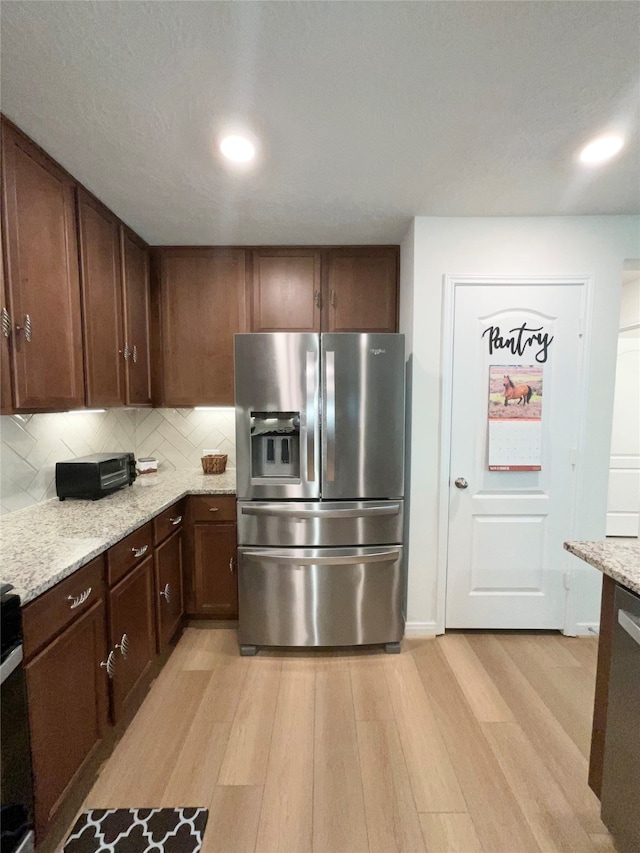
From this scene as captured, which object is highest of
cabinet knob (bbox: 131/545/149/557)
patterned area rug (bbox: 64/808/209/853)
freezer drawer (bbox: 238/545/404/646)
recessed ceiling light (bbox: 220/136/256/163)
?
recessed ceiling light (bbox: 220/136/256/163)

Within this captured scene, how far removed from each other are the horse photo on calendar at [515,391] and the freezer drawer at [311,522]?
0.87 meters

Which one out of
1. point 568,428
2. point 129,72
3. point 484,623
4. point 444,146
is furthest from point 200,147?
point 484,623

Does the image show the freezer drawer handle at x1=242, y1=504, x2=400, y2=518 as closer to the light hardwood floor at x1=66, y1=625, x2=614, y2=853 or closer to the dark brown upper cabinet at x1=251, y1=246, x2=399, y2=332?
the light hardwood floor at x1=66, y1=625, x2=614, y2=853

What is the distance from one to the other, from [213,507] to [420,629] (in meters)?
1.49

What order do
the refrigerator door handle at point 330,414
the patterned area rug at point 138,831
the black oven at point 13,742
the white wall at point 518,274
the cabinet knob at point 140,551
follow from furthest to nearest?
the white wall at point 518,274
the refrigerator door handle at point 330,414
the cabinet knob at point 140,551
the patterned area rug at point 138,831
the black oven at point 13,742

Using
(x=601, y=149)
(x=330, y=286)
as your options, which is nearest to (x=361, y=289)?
(x=330, y=286)

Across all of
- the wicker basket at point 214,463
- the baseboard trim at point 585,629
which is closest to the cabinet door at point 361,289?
the wicker basket at point 214,463

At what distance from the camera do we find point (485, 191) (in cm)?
178

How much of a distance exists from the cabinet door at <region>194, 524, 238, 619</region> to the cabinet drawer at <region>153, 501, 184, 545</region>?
150mm

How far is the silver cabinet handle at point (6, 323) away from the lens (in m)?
1.29

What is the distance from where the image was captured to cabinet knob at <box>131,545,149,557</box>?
157cm

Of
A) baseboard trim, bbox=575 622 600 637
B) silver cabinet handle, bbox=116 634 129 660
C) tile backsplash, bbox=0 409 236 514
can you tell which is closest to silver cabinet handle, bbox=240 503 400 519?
silver cabinet handle, bbox=116 634 129 660

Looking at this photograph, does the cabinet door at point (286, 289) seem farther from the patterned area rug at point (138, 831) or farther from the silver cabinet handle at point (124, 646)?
the patterned area rug at point (138, 831)

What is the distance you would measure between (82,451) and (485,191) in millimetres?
2652
